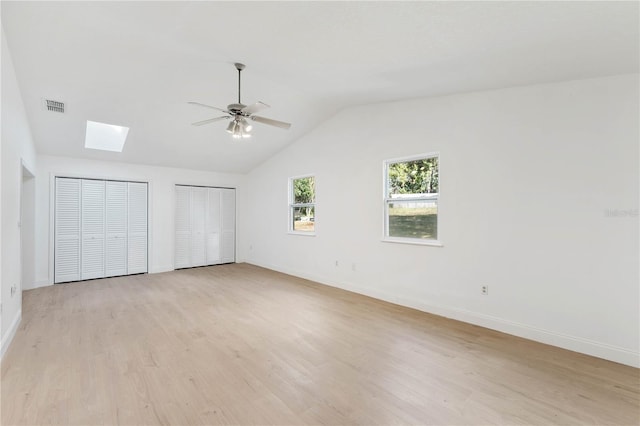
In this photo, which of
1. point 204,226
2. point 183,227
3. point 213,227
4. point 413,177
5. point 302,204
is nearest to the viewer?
point 413,177

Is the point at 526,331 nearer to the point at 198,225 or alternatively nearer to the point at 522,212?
the point at 522,212

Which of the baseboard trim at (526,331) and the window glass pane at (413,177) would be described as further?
the window glass pane at (413,177)

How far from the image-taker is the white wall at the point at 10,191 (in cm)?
271

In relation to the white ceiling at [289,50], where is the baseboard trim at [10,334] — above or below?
below

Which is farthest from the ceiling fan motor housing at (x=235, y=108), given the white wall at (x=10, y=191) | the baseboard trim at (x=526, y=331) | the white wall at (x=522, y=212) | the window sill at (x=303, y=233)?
the baseboard trim at (x=526, y=331)

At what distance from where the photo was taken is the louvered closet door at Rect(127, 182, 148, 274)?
629 centimetres

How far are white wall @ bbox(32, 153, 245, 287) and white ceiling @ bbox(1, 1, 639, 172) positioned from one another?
1.23m

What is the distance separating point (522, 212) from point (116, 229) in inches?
281

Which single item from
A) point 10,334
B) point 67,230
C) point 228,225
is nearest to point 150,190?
point 67,230

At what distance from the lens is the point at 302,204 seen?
6180mm

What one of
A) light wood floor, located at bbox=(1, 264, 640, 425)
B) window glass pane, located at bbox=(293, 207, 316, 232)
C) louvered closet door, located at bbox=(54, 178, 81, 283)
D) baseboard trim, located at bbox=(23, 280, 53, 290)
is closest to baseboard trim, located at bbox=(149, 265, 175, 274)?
louvered closet door, located at bbox=(54, 178, 81, 283)

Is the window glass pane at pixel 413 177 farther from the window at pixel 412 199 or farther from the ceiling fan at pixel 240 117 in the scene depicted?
the ceiling fan at pixel 240 117

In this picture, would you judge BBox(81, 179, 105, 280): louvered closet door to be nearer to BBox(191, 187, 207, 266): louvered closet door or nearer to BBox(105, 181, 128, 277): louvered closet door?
BBox(105, 181, 128, 277): louvered closet door

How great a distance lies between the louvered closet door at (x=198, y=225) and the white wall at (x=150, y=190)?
302 mm
